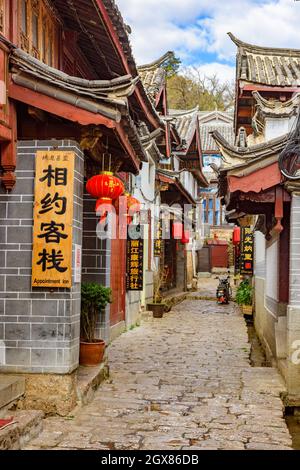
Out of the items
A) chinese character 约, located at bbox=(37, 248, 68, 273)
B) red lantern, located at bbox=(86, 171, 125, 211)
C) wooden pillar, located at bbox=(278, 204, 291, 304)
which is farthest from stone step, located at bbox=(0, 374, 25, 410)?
wooden pillar, located at bbox=(278, 204, 291, 304)

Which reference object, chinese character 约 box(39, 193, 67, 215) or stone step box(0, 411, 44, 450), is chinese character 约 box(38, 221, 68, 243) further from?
stone step box(0, 411, 44, 450)

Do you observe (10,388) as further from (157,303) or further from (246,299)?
(246,299)

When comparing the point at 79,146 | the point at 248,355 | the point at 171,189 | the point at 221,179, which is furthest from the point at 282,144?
the point at 171,189

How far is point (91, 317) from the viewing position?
8.83 m

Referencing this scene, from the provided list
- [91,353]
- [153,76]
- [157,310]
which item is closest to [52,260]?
[91,353]

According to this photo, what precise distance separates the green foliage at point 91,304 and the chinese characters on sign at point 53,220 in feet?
6.49

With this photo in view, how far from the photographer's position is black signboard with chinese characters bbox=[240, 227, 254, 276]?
19.0 m

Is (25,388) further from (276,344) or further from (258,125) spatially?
(258,125)

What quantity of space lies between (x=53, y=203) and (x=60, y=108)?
1.14 meters

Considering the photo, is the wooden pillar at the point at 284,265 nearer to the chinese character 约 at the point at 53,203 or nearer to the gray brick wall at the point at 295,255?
the gray brick wall at the point at 295,255

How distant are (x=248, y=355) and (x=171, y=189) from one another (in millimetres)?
13517

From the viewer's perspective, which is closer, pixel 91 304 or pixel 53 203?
pixel 53 203

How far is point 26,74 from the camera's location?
6582mm

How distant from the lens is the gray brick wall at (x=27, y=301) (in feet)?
22.0
